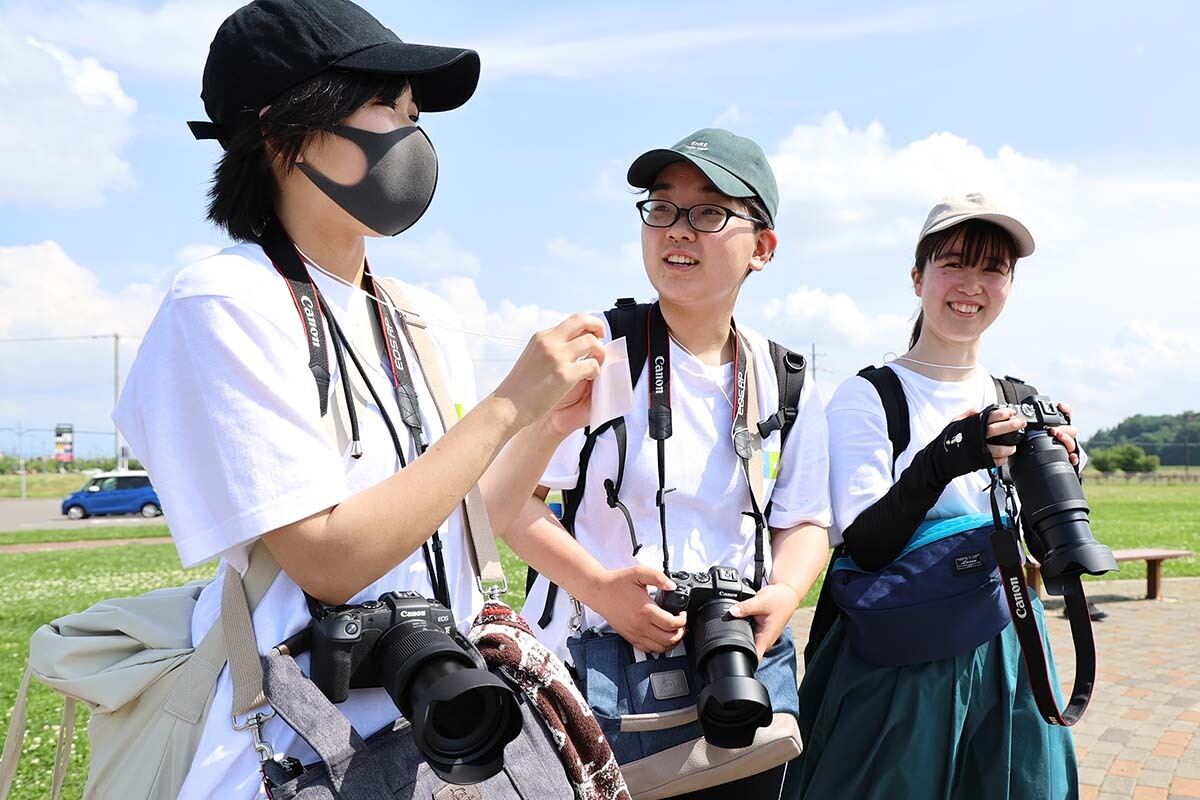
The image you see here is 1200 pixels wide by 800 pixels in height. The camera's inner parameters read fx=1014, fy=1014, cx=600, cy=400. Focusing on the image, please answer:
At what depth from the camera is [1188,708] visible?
6.19 meters

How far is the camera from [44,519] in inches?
1292

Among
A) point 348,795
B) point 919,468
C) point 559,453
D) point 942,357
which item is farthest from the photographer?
point 942,357

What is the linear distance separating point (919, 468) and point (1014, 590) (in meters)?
0.41

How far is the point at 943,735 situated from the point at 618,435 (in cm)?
129

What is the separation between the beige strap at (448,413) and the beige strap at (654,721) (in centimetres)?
72

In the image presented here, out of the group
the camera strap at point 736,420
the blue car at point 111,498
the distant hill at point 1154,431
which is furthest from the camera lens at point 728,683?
the distant hill at point 1154,431

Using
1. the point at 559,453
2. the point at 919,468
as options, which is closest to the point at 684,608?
the point at 559,453

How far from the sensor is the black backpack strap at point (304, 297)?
1.59 m

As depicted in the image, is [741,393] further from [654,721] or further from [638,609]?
[654,721]

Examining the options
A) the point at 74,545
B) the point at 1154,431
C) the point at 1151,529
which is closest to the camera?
the point at 1151,529

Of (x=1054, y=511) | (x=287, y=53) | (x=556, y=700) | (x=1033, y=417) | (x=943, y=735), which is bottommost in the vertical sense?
(x=943, y=735)

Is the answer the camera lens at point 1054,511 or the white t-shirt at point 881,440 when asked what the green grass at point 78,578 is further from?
the camera lens at point 1054,511

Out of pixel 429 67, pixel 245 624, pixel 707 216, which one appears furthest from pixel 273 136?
pixel 707 216

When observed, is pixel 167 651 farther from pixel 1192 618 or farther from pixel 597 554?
pixel 1192 618
